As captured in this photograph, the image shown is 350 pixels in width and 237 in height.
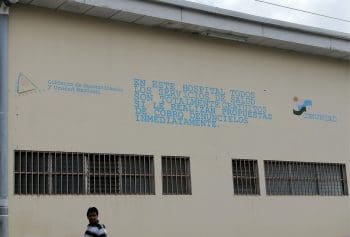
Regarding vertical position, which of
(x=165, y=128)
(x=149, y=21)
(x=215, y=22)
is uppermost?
(x=215, y=22)

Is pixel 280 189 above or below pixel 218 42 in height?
below

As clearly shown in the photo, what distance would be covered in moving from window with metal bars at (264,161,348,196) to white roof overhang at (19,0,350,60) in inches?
102

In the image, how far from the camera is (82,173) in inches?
384

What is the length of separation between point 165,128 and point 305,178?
379 cm

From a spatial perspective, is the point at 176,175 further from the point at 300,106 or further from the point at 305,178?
the point at 300,106

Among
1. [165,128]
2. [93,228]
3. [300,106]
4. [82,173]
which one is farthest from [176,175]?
[93,228]

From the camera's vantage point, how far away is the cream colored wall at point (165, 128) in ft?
31.0

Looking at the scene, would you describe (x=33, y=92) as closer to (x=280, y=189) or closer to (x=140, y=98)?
(x=140, y=98)

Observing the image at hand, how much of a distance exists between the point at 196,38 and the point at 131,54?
62.1 inches

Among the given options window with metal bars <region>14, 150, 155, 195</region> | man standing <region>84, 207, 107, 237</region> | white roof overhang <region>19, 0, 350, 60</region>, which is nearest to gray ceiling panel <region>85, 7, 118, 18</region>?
white roof overhang <region>19, 0, 350, 60</region>

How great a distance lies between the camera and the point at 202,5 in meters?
11.0

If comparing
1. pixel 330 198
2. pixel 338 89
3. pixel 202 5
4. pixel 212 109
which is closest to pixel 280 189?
pixel 330 198

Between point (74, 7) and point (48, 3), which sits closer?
point (48, 3)

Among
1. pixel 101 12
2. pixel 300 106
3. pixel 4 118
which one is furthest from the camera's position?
pixel 300 106
